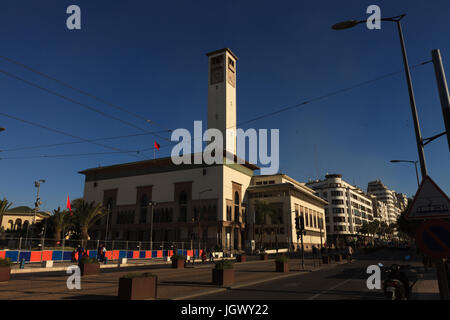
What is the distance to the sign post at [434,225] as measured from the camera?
16.7 ft

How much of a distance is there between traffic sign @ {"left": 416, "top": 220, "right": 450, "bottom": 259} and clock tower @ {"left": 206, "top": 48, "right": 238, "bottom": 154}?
67746 millimetres

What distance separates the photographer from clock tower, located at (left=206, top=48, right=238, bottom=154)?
75.5 meters

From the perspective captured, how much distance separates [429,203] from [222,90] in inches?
2914

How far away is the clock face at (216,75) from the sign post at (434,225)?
249 feet

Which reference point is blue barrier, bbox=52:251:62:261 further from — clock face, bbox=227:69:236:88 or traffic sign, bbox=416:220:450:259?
clock face, bbox=227:69:236:88

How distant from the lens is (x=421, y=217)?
19.6 ft

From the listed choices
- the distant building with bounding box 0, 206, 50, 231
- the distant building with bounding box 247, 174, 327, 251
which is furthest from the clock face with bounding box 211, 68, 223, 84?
the distant building with bounding box 0, 206, 50, 231

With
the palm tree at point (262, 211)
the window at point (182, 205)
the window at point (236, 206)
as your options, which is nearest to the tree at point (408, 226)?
the palm tree at point (262, 211)

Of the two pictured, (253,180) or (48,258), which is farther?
(253,180)

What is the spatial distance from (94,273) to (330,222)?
105 meters

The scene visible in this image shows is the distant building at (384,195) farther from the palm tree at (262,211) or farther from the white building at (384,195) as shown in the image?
the palm tree at (262,211)
